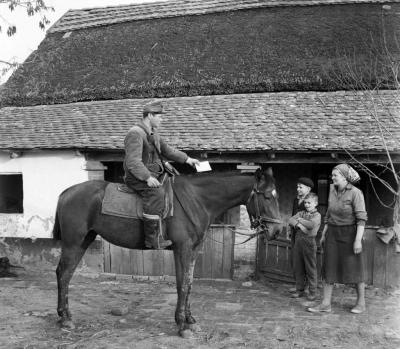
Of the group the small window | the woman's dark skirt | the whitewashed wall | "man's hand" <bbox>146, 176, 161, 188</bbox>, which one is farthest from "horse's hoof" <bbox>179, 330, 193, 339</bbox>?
the small window

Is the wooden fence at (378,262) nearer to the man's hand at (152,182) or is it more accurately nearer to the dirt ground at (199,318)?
the dirt ground at (199,318)

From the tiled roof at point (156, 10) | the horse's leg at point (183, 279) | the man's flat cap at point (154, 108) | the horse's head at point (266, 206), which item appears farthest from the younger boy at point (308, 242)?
the tiled roof at point (156, 10)

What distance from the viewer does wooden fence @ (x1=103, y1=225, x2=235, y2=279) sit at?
27.4 feet

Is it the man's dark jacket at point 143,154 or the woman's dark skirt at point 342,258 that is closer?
the man's dark jacket at point 143,154

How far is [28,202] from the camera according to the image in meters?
9.16

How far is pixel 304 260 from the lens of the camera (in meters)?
6.88

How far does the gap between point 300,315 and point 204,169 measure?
252 centimetres

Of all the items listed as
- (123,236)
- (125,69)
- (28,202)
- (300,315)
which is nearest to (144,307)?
(123,236)

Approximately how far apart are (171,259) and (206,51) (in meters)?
6.47

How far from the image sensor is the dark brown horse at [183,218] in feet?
17.1

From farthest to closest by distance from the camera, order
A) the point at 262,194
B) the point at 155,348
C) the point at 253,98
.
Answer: the point at 253,98, the point at 262,194, the point at 155,348

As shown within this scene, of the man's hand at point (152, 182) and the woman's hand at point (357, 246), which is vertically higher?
the man's hand at point (152, 182)

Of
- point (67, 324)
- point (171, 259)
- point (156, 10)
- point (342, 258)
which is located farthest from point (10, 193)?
point (342, 258)

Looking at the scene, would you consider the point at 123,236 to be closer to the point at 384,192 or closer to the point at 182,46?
the point at 384,192
